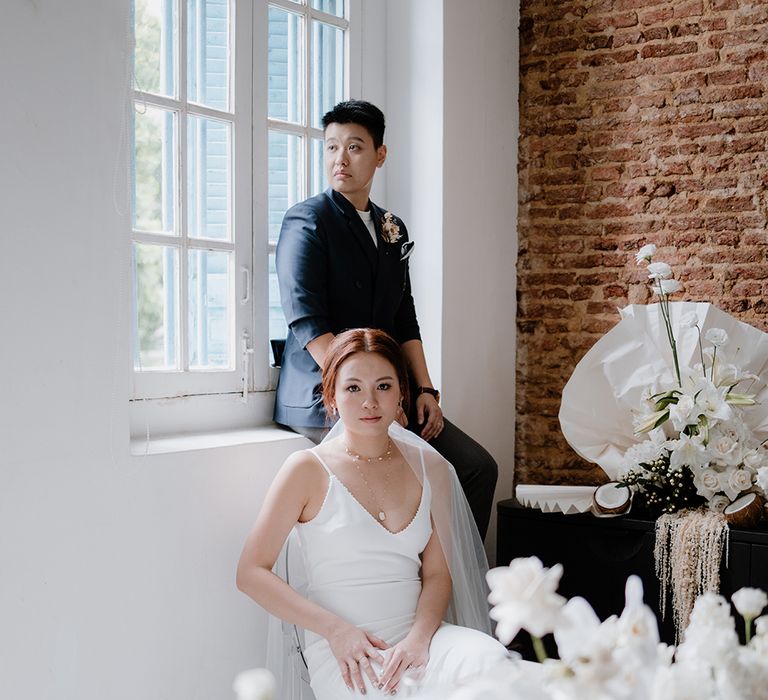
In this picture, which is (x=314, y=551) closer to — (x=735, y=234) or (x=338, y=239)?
(x=338, y=239)

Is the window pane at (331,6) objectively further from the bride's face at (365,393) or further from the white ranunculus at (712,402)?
the white ranunculus at (712,402)

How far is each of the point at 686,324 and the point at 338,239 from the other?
1.11m

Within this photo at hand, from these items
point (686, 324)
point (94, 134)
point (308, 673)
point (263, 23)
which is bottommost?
point (308, 673)

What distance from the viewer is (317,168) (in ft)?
11.1

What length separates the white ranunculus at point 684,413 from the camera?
9.39 ft

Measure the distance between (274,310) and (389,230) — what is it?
1.49ft

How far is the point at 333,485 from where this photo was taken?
95.7 inches

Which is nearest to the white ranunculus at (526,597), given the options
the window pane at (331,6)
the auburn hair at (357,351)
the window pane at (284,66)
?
the auburn hair at (357,351)

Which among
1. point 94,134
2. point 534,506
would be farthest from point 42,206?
point 534,506

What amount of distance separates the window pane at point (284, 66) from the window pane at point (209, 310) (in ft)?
1.88

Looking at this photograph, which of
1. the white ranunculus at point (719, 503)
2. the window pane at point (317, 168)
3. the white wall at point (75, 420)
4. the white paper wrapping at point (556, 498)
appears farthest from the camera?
the window pane at point (317, 168)

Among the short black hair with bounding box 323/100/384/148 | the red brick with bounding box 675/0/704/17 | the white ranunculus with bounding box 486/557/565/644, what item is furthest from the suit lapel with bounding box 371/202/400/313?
the white ranunculus with bounding box 486/557/565/644

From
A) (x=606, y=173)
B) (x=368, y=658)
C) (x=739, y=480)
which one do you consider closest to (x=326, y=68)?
(x=606, y=173)

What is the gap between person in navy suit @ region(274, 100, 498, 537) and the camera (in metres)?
2.90
